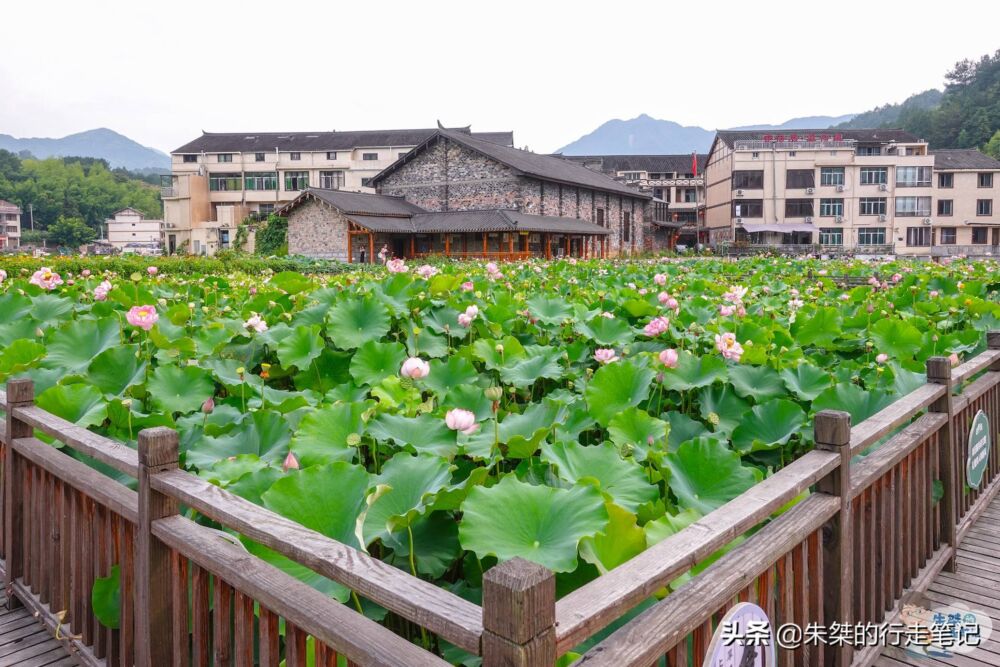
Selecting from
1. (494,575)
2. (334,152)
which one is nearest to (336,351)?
(494,575)

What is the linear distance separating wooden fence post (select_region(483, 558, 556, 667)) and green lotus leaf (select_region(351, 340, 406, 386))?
2.16 meters

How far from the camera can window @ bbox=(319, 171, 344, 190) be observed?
5066 cm

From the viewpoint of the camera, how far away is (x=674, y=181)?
54.9m

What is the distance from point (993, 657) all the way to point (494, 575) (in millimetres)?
2361

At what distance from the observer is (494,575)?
36.7 inches

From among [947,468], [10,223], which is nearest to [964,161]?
[947,468]

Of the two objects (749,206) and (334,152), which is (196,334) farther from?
(334,152)

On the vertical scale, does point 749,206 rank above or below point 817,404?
above

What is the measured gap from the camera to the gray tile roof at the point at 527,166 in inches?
1154

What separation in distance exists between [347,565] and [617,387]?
155cm

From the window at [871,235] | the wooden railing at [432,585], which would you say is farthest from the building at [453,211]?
the wooden railing at [432,585]

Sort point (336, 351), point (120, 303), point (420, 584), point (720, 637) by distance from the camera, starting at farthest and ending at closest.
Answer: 1. point (120, 303)
2. point (336, 351)
3. point (720, 637)
4. point (420, 584)

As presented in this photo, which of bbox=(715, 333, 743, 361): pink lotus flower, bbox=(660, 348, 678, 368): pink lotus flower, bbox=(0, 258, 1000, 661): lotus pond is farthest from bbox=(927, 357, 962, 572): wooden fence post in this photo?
bbox=(660, 348, 678, 368): pink lotus flower

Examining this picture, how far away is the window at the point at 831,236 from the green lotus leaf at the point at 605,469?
47.8 metres
